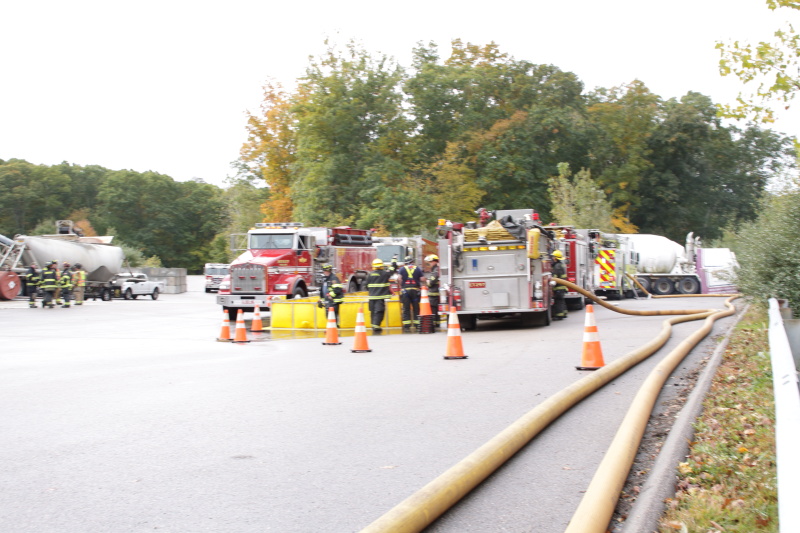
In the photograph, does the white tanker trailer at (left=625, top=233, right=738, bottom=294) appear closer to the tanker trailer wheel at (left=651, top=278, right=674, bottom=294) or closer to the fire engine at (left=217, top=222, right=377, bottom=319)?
the tanker trailer wheel at (left=651, top=278, right=674, bottom=294)

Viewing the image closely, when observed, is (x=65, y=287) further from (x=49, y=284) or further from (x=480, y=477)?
(x=480, y=477)

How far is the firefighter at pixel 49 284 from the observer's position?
32.0 meters

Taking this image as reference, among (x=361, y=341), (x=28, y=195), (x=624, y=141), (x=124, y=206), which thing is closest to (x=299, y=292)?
(x=361, y=341)

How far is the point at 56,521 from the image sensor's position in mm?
4629

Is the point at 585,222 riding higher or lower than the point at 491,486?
higher

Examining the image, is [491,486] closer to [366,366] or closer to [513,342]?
[366,366]

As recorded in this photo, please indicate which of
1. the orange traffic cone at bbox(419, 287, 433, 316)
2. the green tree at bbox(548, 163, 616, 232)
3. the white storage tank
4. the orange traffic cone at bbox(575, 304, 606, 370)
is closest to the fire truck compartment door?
the orange traffic cone at bbox(419, 287, 433, 316)

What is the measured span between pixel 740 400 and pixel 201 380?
21.3 ft

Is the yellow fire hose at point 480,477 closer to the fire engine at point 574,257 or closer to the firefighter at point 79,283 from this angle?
the fire engine at point 574,257

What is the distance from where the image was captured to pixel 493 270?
1847cm

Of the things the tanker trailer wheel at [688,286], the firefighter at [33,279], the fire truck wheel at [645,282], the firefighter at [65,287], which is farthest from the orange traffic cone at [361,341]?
the tanker trailer wheel at [688,286]

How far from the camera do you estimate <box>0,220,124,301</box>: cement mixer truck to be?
3644 cm

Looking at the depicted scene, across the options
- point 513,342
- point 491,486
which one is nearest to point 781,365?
point 491,486

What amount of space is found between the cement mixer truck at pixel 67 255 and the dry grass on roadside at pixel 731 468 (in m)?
34.3
